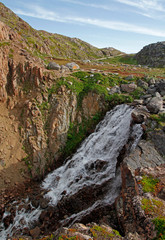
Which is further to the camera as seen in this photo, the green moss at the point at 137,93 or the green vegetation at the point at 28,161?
the green moss at the point at 137,93

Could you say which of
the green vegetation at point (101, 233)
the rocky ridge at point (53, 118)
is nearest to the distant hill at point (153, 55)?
the rocky ridge at point (53, 118)

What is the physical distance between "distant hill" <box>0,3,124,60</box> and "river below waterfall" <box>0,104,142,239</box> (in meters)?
20.5

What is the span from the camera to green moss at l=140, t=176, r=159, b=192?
9.48m

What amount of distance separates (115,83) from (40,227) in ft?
82.2

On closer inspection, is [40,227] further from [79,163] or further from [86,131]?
[86,131]

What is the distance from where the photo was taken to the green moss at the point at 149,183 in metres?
9.48

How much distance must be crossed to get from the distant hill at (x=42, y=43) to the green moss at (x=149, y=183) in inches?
1072

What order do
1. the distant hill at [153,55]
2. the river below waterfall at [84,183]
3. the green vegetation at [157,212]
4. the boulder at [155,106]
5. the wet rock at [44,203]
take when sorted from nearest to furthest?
the green vegetation at [157,212] < the river below waterfall at [84,183] < the wet rock at [44,203] < the boulder at [155,106] < the distant hill at [153,55]

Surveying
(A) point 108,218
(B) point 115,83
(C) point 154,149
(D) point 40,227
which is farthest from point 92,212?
(B) point 115,83

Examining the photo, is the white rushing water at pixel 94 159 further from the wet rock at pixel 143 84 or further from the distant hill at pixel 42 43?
the distant hill at pixel 42 43

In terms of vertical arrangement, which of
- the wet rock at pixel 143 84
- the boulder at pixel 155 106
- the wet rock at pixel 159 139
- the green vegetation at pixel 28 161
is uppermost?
the wet rock at pixel 143 84

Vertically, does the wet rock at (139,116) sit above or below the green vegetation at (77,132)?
above

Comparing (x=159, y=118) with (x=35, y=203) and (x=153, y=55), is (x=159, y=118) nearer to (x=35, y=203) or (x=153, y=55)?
(x=35, y=203)

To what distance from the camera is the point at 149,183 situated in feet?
32.4
